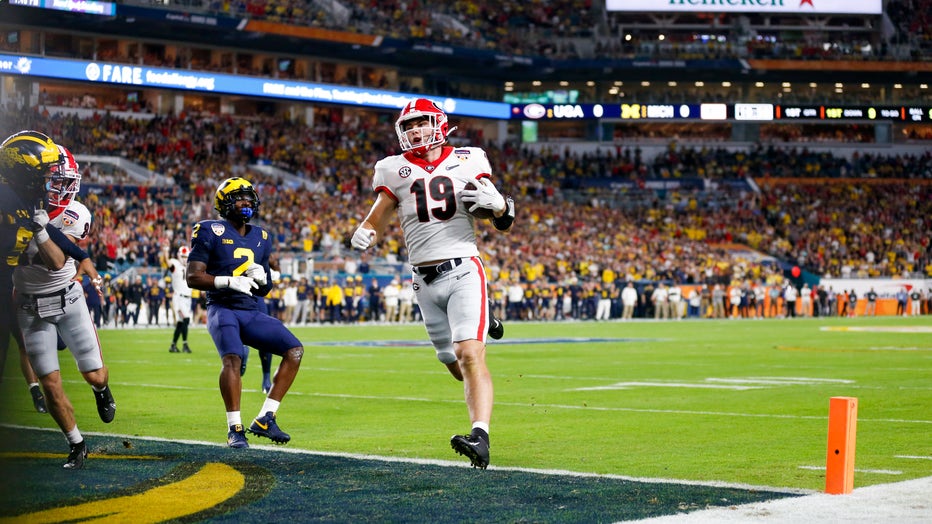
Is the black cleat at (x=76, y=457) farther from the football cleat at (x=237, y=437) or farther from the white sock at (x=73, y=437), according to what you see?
the football cleat at (x=237, y=437)

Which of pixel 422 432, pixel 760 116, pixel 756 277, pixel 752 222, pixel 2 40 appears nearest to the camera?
pixel 2 40

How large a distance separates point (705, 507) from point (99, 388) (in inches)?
174

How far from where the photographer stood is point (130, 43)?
4888 centimetres

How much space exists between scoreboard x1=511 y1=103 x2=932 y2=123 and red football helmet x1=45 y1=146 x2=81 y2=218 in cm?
5082

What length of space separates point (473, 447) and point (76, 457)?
98.1 inches

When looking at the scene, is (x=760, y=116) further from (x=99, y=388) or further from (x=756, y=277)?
(x=99, y=388)

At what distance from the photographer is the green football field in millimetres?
8086

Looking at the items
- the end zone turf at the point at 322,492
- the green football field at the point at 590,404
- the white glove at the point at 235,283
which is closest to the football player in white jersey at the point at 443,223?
the end zone turf at the point at 322,492

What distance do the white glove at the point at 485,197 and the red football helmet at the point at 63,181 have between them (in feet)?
7.67

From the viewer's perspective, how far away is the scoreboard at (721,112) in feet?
190

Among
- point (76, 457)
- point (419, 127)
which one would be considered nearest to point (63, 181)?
point (76, 457)

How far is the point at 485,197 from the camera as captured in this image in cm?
720

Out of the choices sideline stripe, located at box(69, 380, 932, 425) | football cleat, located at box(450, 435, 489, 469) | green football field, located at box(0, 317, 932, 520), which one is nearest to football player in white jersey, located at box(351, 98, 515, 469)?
football cleat, located at box(450, 435, 489, 469)

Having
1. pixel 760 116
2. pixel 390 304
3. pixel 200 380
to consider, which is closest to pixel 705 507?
pixel 200 380
